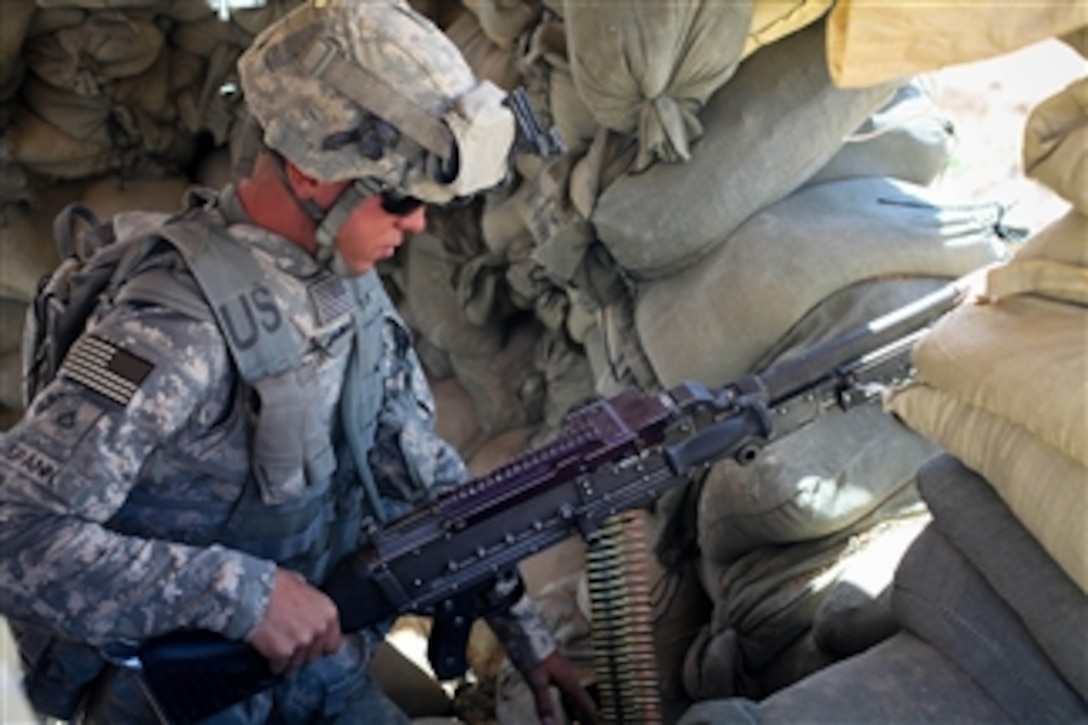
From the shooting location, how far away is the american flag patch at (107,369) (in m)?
1.44

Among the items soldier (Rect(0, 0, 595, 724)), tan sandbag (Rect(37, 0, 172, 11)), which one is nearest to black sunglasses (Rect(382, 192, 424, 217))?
soldier (Rect(0, 0, 595, 724))

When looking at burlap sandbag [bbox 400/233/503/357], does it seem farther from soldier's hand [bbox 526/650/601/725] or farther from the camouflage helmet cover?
the camouflage helmet cover

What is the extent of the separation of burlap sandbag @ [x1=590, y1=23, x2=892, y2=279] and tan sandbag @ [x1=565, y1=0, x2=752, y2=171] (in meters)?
0.05

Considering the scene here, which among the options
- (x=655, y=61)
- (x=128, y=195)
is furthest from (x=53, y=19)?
(x=655, y=61)

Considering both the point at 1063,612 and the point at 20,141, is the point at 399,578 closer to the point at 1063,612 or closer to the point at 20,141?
the point at 1063,612

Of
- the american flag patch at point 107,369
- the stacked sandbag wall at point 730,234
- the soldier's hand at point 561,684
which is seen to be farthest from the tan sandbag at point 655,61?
the american flag patch at point 107,369

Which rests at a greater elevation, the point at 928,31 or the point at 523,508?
the point at 928,31

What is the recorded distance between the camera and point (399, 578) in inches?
62.8

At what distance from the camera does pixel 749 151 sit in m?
2.30

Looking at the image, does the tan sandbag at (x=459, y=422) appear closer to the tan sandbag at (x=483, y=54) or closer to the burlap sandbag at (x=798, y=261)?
the tan sandbag at (x=483, y=54)

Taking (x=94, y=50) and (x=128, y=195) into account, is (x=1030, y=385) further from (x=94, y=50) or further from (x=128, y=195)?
(x=128, y=195)

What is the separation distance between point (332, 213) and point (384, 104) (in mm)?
176

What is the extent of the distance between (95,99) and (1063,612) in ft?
10.9

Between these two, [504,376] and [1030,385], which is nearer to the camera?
[1030,385]
